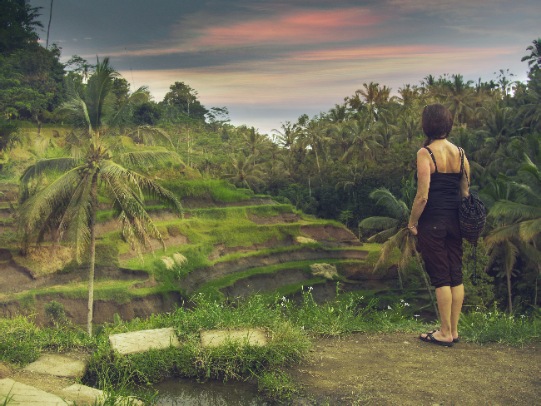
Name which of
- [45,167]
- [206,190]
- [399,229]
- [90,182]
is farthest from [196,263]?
[45,167]

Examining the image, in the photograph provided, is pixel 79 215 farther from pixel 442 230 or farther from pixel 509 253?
pixel 509 253

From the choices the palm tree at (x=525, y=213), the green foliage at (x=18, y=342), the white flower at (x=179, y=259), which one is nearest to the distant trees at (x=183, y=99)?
the white flower at (x=179, y=259)

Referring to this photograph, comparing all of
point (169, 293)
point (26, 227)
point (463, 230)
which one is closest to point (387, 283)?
point (169, 293)

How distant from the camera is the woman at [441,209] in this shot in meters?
4.82

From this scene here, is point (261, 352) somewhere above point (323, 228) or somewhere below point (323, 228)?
above

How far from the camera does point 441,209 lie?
484cm

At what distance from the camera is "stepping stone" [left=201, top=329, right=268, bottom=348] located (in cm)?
463

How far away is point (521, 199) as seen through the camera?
24.0 metres

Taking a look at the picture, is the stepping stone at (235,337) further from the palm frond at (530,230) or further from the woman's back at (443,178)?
the palm frond at (530,230)

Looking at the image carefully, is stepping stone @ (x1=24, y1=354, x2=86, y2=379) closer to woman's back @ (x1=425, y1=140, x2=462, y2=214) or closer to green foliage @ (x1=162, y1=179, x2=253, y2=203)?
woman's back @ (x1=425, y1=140, x2=462, y2=214)

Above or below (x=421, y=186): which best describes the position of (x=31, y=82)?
above

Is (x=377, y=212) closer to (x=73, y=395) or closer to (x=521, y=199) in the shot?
(x=521, y=199)

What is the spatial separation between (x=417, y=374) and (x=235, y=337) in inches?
60.2

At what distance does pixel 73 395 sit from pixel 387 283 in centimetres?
3960
